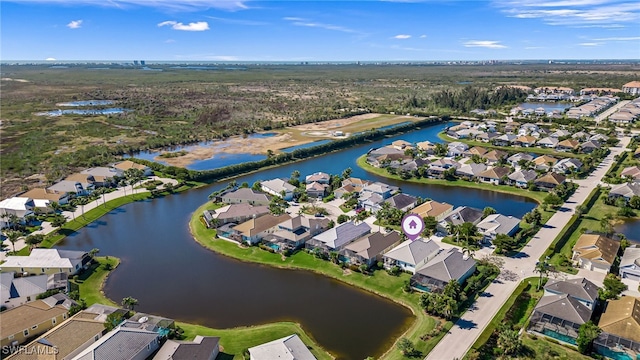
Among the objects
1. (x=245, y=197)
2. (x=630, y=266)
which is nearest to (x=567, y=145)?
(x=630, y=266)

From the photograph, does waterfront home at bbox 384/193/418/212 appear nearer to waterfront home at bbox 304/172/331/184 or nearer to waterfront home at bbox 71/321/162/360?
waterfront home at bbox 304/172/331/184

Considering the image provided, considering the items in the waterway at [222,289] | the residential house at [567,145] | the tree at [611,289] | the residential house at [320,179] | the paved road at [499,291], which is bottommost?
the waterway at [222,289]

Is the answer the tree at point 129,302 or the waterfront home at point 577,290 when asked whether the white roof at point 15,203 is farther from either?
the waterfront home at point 577,290

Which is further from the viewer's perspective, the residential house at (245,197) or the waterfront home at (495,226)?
the residential house at (245,197)

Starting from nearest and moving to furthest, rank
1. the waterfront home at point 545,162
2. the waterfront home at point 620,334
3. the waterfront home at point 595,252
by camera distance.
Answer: the waterfront home at point 620,334 → the waterfront home at point 595,252 → the waterfront home at point 545,162

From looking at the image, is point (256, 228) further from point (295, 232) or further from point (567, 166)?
point (567, 166)

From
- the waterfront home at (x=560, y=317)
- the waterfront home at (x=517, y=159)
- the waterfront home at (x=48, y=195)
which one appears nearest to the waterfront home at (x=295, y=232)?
the waterfront home at (x=560, y=317)
